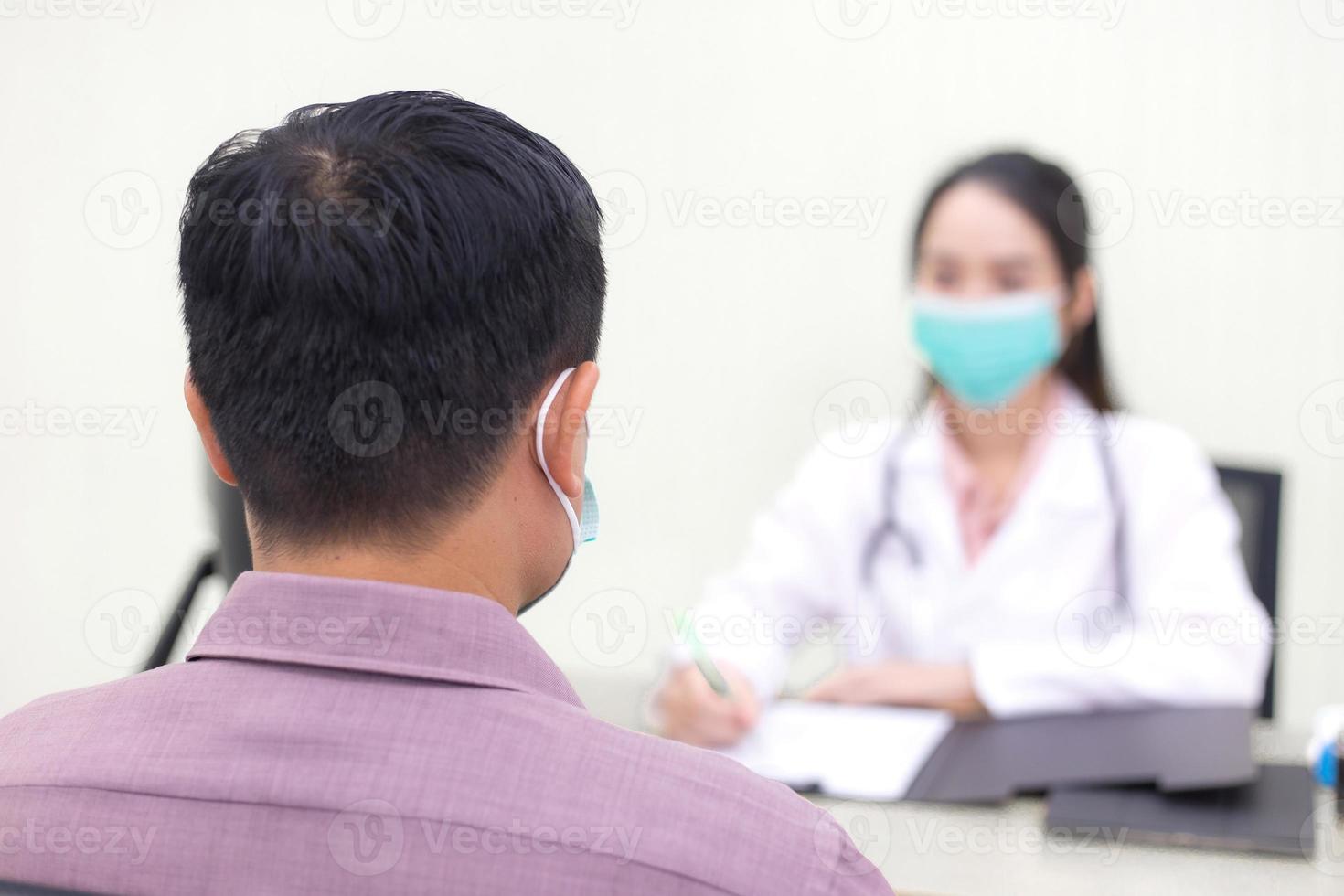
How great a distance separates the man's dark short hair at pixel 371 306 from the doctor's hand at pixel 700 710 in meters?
1.05

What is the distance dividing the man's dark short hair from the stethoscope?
162 cm

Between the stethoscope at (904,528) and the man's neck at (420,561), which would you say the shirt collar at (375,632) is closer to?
the man's neck at (420,561)

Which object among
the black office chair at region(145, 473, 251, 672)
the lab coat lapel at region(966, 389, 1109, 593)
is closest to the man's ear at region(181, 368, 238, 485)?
the black office chair at region(145, 473, 251, 672)

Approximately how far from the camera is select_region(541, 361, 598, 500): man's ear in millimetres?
692

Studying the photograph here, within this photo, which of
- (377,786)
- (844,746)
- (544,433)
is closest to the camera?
(377,786)

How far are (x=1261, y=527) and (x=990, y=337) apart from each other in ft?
1.84

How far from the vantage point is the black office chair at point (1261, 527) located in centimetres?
204

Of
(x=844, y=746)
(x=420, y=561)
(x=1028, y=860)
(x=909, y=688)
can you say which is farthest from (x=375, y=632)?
(x=909, y=688)

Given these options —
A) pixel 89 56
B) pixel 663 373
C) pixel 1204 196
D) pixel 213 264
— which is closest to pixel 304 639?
pixel 213 264

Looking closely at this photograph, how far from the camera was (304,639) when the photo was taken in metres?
0.61

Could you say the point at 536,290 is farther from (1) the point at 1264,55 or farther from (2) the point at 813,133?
(1) the point at 1264,55

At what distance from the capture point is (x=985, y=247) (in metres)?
2.12

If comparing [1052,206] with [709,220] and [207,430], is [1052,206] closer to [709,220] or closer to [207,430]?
[709,220]

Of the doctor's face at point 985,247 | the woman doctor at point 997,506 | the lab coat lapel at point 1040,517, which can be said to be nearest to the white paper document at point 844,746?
the woman doctor at point 997,506
